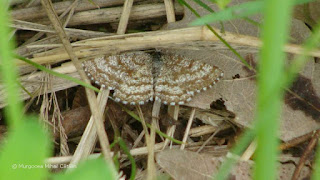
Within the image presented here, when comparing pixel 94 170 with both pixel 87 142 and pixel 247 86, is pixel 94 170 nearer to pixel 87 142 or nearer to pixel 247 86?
pixel 87 142

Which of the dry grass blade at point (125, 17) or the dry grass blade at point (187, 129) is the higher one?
the dry grass blade at point (125, 17)

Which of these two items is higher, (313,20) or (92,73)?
(313,20)

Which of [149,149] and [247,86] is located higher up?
[247,86]

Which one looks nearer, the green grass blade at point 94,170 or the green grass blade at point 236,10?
the green grass blade at point 94,170

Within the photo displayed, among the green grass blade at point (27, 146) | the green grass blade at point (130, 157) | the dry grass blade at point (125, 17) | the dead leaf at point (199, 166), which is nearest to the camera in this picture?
the green grass blade at point (27, 146)

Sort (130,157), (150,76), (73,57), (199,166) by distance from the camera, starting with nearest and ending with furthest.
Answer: (199,166)
(130,157)
(73,57)
(150,76)

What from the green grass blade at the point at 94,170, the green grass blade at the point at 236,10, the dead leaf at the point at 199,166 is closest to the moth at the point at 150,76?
the dead leaf at the point at 199,166

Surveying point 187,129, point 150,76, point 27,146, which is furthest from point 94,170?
point 150,76

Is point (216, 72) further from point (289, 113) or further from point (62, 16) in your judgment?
point (62, 16)

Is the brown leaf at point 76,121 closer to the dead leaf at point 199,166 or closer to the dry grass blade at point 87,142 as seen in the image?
→ the dry grass blade at point 87,142

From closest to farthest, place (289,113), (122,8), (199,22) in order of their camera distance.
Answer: (199,22) → (289,113) → (122,8)

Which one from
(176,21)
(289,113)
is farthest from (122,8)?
(289,113)
